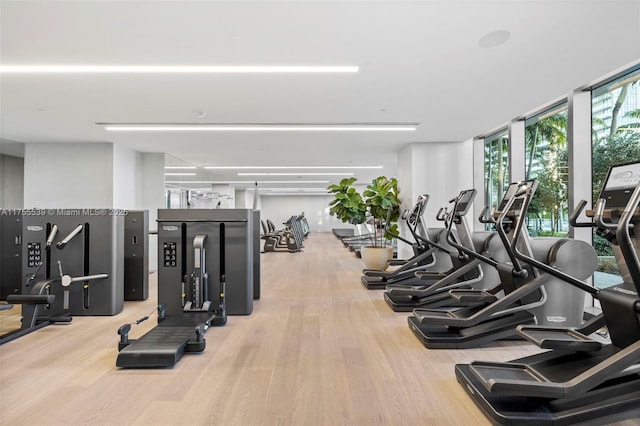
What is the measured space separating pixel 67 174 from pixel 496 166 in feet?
27.4

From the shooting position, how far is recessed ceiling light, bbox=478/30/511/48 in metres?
3.01

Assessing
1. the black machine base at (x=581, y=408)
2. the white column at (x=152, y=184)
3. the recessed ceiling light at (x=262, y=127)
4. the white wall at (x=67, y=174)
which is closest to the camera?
the black machine base at (x=581, y=408)

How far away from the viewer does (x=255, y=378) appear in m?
2.54

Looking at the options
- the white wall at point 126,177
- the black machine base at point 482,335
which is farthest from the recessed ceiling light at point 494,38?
the white wall at point 126,177

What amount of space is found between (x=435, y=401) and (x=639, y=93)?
389cm

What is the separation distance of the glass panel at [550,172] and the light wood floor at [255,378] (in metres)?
2.62

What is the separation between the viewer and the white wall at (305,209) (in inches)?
925

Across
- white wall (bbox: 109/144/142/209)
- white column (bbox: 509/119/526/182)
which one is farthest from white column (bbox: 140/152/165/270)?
white column (bbox: 509/119/526/182)

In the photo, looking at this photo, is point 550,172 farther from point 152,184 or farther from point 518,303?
point 152,184

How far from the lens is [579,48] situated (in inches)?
129

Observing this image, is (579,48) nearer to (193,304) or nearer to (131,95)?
(193,304)

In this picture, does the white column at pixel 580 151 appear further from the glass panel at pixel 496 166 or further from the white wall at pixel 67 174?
the white wall at pixel 67 174

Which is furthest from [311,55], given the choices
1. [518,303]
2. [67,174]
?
[67,174]

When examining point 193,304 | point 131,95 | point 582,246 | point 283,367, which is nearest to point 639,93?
point 582,246
